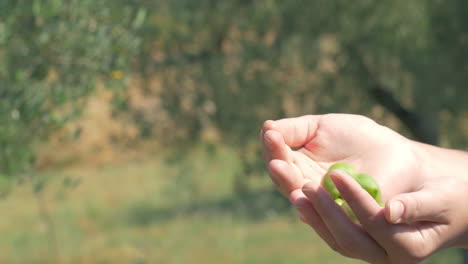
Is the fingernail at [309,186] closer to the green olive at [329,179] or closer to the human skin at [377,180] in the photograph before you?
the human skin at [377,180]

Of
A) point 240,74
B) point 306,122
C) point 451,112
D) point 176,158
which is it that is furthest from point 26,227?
point 306,122

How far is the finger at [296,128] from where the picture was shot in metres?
2.89

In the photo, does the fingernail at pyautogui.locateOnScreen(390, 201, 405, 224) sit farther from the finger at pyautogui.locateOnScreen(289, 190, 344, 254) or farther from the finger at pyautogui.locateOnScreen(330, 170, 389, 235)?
the finger at pyautogui.locateOnScreen(289, 190, 344, 254)

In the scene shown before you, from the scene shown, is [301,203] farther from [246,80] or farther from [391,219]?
[246,80]

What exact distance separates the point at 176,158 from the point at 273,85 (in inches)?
76.9

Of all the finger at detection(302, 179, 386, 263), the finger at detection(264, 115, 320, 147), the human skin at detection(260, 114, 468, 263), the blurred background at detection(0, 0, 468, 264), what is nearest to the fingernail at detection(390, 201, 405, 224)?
the human skin at detection(260, 114, 468, 263)

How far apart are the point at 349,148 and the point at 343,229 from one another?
60cm

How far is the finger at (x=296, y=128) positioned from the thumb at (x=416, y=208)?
1.97 feet

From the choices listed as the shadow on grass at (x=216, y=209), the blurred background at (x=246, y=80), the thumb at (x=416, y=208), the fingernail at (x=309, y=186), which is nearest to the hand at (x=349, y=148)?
the fingernail at (x=309, y=186)

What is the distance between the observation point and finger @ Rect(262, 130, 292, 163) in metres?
2.70

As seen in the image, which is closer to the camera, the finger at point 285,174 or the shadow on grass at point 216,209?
the finger at point 285,174

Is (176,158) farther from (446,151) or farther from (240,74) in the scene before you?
(446,151)

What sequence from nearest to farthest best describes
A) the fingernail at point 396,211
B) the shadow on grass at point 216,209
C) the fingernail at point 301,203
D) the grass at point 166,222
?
the fingernail at point 396,211 < the fingernail at point 301,203 < the grass at point 166,222 < the shadow on grass at point 216,209

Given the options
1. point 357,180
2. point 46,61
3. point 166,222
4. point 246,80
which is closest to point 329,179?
point 357,180
